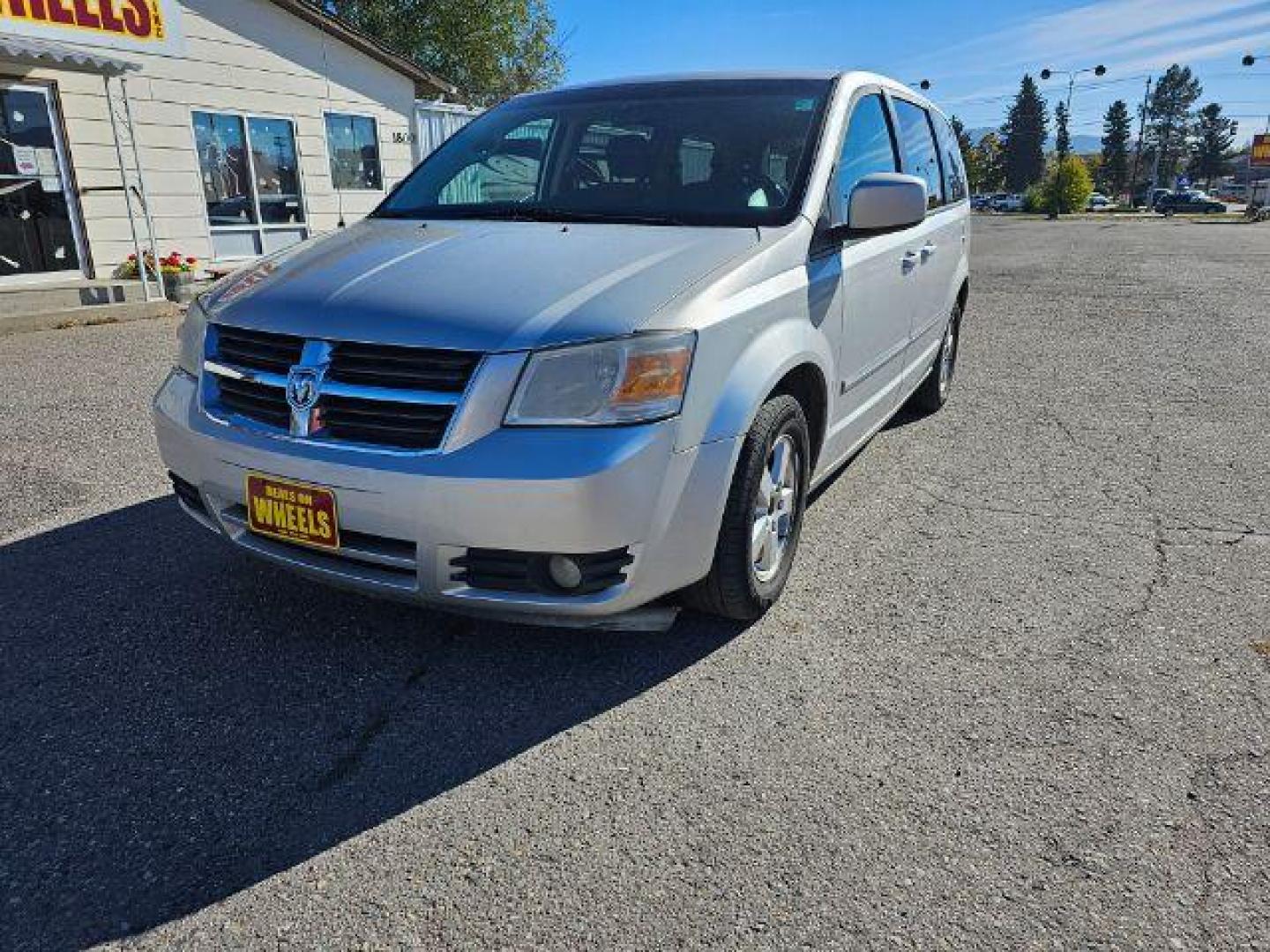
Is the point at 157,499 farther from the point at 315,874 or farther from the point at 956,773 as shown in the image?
the point at 956,773

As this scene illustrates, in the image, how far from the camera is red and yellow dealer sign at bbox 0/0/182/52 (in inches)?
342

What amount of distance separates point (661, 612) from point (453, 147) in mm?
2587

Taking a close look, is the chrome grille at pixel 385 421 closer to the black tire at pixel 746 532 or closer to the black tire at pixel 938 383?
the black tire at pixel 746 532

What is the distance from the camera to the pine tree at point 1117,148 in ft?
339

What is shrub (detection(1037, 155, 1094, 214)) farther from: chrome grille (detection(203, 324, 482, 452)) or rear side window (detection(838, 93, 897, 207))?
chrome grille (detection(203, 324, 482, 452))

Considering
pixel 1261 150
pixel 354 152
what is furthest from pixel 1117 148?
pixel 354 152

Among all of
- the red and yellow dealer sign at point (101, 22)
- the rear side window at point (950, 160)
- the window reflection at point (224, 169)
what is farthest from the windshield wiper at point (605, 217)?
the window reflection at point (224, 169)

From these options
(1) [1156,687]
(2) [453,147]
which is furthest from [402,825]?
(2) [453,147]

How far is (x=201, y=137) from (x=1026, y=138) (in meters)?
108

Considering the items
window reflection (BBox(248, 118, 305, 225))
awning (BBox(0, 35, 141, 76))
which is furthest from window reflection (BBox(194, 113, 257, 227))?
awning (BBox(0, 35, 141, 76))

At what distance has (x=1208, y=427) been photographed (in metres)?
5.55

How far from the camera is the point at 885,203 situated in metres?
3.17

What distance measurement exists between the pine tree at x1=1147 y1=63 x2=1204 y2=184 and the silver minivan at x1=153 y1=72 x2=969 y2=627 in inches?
5050

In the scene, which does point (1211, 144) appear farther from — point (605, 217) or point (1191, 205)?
point (605, 217)
